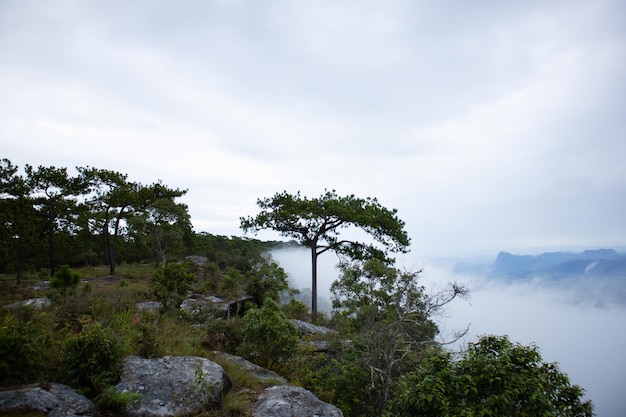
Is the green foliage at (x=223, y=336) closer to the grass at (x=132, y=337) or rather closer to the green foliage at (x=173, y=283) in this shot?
the grass at (x=132, y=337)

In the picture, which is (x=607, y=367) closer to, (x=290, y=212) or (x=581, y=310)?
(x=581, y=310)

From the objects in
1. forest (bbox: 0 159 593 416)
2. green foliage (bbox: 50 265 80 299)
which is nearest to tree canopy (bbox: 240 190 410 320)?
forest (bbox: 0 159 593 416)

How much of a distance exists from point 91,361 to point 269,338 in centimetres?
473

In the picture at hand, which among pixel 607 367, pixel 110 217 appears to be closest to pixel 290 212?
pixel 110 217

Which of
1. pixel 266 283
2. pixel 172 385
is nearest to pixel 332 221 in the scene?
pixel 266 283

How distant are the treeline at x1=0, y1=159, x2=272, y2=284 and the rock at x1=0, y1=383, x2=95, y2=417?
22018 millimetres

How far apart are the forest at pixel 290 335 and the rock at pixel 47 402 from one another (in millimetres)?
258

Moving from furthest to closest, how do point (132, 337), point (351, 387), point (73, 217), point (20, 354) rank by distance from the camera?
point (73, 217)
point (351, 387)
point (132, 337)
point (20, 354)

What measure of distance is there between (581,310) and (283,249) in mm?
200501

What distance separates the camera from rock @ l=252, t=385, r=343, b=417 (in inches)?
251

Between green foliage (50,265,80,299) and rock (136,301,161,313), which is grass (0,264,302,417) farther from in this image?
green foliage (50,265,80,299)

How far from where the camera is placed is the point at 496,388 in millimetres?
5285

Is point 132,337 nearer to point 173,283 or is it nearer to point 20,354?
point 20,354

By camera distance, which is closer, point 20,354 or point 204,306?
point 20,354
